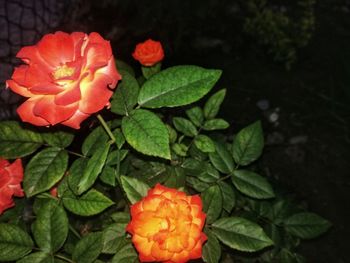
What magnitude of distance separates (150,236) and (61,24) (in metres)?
2.37

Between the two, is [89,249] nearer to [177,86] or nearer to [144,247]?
[144,247]

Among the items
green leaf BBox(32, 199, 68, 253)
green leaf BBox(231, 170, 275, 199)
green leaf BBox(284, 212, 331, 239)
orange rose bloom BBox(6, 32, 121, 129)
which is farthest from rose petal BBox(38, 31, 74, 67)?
green leaf BBox(284, 212, 331, 239)

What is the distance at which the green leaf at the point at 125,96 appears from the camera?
0.84 metres

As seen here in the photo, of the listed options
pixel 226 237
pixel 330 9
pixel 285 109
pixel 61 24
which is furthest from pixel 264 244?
pixel 330 9

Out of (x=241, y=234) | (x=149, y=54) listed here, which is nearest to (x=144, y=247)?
(x=241, y=234)

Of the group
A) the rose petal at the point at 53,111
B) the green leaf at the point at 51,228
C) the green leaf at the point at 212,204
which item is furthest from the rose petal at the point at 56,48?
the green leaf at the point at 212,204

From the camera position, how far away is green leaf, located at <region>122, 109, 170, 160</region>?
747mm

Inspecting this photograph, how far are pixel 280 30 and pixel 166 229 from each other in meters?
2.27

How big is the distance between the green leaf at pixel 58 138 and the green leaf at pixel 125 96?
16cm

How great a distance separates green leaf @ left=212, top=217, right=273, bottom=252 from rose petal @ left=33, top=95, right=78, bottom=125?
0.43m

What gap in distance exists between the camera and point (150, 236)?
787 millimetres

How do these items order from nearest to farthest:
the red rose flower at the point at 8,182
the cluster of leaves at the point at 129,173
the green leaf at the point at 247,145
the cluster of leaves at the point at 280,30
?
the cluster of leaves at the point at 129,173, the red rose flower at the point at 8,182, the green leaf at the point at 247,145, the cluster of leaves at the point at 280,30

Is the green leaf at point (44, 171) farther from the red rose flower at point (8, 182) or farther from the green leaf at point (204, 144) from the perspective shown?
the green leaf at point (204, 144)

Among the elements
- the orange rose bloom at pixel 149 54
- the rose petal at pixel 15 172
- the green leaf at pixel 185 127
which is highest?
the orange rose bloom at pixel 149 54
